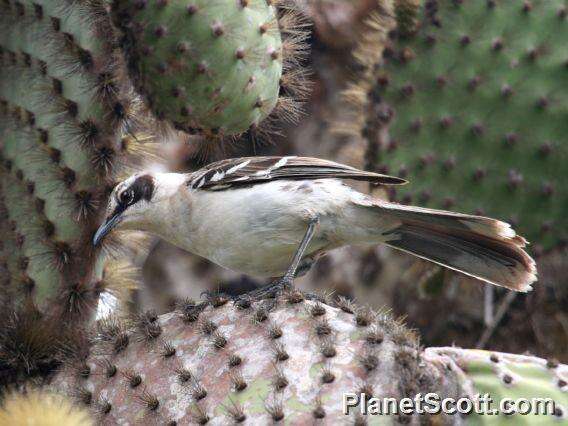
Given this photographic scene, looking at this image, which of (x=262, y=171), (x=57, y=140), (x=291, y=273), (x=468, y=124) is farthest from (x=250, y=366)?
(x=468, y=124)

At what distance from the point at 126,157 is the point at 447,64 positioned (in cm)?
107

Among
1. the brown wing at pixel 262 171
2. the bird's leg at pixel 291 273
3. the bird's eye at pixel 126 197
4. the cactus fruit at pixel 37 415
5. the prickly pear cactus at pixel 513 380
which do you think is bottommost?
the bird's leg at pixel 291 273

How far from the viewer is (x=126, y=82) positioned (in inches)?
104

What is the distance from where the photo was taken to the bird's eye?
2838mm

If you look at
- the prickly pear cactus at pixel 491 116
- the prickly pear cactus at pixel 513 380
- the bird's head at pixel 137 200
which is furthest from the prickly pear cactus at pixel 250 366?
the prickly pear cactus at pixel 491 116

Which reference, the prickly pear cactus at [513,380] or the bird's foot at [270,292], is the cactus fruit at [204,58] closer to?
the bird's foot at [270,292]

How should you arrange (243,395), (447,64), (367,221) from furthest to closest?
(447,64) → (367,221) → (243,395)

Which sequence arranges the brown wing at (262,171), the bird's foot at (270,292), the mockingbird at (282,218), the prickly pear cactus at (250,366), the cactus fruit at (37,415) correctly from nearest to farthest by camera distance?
the cactus fruit at (37,415) < the prickly pear cactus at (250,366) < the bird's foot at (270,292) < the mockingbird at (282,218) < the brown wing at (262,171)

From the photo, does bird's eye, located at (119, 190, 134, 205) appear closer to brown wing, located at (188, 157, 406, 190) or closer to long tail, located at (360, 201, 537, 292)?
brown wing, located at (188, 157, 406, 190)

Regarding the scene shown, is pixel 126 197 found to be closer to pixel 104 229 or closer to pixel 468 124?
pixel 104 229

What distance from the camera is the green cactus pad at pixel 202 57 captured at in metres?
2.55

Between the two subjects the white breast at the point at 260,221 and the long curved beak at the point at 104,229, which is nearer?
the long curved beak at the point at 104,229

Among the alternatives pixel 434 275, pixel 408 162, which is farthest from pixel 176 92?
pixel 434 275

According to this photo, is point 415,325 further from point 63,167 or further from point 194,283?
point 63,167
